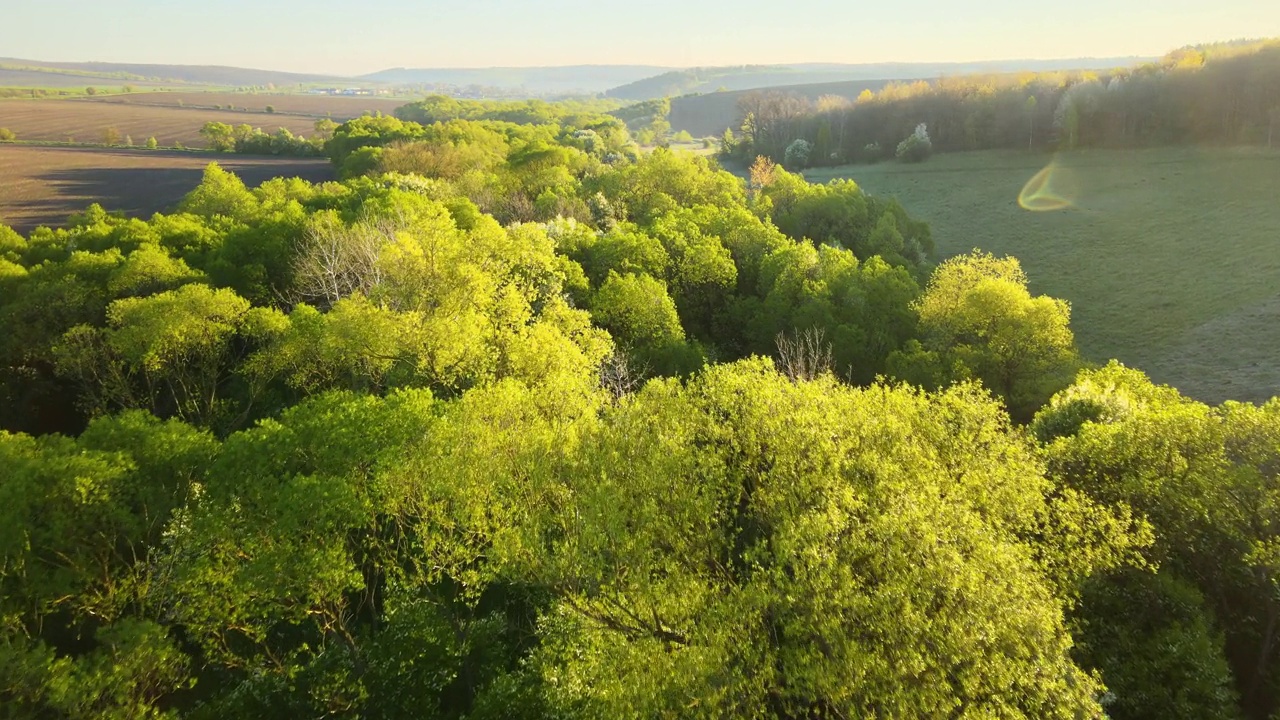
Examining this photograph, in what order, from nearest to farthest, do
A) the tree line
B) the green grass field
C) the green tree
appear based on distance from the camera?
the tree line < the green tree < the green grass field

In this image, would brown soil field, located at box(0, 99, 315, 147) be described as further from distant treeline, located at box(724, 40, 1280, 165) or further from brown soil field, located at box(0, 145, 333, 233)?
distant treeline, located at box(724, 40, 1280, 165)

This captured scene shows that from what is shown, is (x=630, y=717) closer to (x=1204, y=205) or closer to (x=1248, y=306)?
(x=1248, y=306)

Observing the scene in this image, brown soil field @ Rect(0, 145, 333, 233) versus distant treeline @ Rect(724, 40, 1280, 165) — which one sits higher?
distant treeline @ Rect(724, 40, 1280, 165)

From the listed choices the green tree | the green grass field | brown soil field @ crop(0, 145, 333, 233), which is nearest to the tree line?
the green tree

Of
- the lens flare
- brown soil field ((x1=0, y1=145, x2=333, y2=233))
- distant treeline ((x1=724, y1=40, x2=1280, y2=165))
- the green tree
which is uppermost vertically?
distant treeline ((x1=724, y1=40, x2=1280, y2=165))

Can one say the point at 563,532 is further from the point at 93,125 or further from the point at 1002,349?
the point at 93,125

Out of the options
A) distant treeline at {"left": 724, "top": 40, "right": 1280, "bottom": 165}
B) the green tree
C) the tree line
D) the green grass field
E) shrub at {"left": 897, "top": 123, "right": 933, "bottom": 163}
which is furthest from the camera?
shrub at {"left": 897, "top": 123, "right": 933, "bottom": 163}

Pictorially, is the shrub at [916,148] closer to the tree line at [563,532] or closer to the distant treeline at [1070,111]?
the distant treeline at [1070,111]

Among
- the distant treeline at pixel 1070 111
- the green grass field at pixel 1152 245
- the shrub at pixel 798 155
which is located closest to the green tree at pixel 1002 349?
the green grass field at pixel 1152 245

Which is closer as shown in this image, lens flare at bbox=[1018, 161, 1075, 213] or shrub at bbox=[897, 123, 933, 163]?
lens flare at bbox=[1018, 161, 1075, 213]
